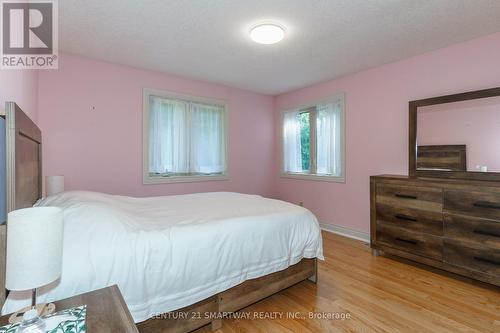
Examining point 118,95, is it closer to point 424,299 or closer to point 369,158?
point 369,158

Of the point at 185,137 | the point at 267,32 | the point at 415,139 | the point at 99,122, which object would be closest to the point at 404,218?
the point at 415,139

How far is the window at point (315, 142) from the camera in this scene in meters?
3.91

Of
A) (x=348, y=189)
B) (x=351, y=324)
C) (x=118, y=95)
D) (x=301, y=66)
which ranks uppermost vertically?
(x=301, y=66)

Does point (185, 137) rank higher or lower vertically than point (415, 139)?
higher

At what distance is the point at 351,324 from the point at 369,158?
2340mm

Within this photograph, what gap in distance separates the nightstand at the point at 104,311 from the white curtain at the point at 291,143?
380 cm

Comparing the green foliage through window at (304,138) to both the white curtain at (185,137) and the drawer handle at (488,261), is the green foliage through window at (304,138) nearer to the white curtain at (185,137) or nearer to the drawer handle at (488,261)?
the white curtain at (185,137)

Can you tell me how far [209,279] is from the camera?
1.64 metres

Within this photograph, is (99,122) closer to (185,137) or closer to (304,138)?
(185,137)

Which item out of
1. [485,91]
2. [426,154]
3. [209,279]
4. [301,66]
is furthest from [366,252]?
[301,66]

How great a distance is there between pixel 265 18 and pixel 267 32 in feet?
0.45

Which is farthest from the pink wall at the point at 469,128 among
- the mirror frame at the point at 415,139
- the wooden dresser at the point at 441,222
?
the wooden dresser at the point at 441,222

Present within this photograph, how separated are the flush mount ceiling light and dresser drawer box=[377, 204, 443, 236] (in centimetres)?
223

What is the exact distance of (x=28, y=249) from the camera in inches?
31.1
